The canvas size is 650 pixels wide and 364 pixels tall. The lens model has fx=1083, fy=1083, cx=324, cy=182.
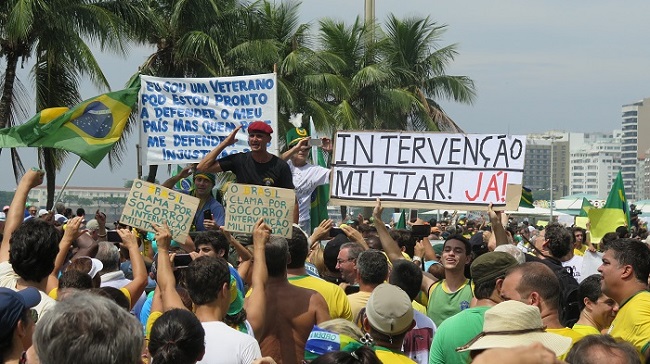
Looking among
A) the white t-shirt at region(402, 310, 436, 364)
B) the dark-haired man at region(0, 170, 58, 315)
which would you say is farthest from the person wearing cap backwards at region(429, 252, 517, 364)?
the dark-haired man at region(0, 170, 58, 315)

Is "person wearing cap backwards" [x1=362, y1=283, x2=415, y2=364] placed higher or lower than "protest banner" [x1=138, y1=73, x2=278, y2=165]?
lower

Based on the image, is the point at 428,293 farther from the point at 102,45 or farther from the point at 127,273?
the point at 102,45

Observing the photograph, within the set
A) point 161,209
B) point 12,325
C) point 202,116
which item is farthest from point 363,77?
point 12,325

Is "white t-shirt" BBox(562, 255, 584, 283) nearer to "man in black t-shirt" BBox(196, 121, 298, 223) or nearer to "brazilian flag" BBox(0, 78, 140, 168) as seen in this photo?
"man in black t-shirt" BBox(196, 121, 298, 223)

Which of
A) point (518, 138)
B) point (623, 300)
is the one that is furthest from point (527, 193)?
point (623, 300)

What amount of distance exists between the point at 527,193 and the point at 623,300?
16.5m

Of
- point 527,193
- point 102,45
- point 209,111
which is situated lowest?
point 527,193

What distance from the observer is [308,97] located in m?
40.2

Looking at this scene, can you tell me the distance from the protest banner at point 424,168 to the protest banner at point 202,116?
191cm

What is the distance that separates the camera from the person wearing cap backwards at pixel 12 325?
3730 mm

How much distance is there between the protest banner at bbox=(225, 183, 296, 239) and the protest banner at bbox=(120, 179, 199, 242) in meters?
0.29

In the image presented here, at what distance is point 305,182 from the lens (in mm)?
Answer: 11344

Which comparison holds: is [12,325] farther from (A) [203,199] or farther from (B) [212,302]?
(A) [203,199]

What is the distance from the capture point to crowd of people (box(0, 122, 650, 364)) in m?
3.73
